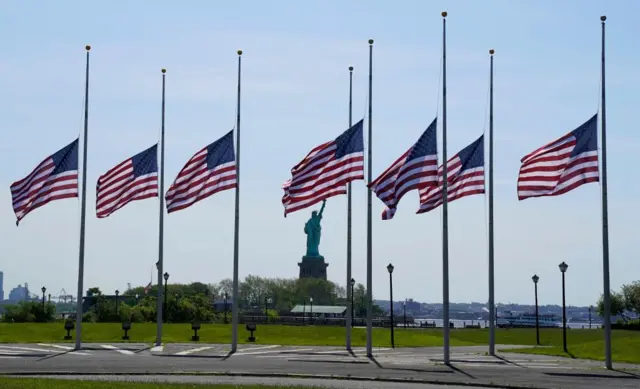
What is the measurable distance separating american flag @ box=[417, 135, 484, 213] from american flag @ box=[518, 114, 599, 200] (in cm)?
382

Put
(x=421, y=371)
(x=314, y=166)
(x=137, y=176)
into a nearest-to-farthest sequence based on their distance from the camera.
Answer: (x=421, y=371) → (x=314, y=166) → (x=137, y=176)

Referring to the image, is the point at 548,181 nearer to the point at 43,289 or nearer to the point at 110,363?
the point at 110,363

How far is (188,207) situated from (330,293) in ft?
386

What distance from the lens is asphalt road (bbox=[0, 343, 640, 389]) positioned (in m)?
30.6

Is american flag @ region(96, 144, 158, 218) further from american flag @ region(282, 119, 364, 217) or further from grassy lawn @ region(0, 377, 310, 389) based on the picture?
grassy lawn @ region(0, 377, 310, 389)

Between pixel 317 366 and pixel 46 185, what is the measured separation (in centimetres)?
1571

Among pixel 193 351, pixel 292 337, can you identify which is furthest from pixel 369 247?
pixel 292 337

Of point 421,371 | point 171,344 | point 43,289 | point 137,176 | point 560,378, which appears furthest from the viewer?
point 43,289

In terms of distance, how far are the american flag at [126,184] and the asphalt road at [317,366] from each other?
663cm

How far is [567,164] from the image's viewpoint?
119ft

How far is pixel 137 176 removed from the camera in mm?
44469

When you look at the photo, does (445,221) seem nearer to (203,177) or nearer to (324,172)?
(324,172)

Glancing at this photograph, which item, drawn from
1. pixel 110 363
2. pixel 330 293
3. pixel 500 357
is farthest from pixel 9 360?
pixel 330 293

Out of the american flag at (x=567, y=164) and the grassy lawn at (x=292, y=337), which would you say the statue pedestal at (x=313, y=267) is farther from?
the american flag at (x=567, y=164)
